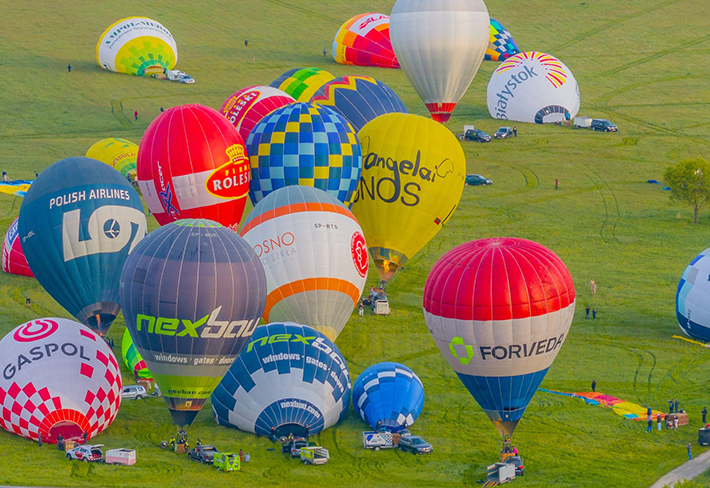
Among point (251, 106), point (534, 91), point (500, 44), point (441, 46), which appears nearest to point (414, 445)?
point (251, 106)

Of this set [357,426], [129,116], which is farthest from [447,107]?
[357,426]

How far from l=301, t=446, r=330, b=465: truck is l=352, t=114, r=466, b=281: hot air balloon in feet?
47.1

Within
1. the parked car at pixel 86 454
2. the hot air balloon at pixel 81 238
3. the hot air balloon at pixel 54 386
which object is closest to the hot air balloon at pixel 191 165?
the hot air balloon at pixel 81 238

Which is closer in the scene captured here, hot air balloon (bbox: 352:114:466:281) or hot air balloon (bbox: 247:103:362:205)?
hot air balloon (bbox: 247:103:362:205)

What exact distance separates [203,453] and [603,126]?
48.5 meters

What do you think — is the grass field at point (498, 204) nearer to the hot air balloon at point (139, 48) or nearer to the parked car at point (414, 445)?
the parked car at point (414, 445)

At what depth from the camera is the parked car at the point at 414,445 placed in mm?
39281

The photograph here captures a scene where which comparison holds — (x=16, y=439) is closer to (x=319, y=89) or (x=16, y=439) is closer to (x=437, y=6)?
(x=319, y=89)

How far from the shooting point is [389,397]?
40812 millimetres

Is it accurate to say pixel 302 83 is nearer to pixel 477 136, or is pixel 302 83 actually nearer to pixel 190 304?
pixel 477 136

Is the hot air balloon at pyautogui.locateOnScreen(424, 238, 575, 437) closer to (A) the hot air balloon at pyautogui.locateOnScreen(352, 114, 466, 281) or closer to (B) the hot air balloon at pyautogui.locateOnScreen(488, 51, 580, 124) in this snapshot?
(A) the hot air balloon at pyautogui.locateOnScreen(352, 114, 466, 281)

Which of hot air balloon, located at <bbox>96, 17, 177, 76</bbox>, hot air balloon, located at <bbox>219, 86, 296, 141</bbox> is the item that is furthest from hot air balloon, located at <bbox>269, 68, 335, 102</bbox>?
hot air balloon, located at <bbox>96, 17, 177, 76</bbox>

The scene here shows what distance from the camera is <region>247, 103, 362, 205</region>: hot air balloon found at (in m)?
48.9

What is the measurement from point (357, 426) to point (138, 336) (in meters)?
7.79
